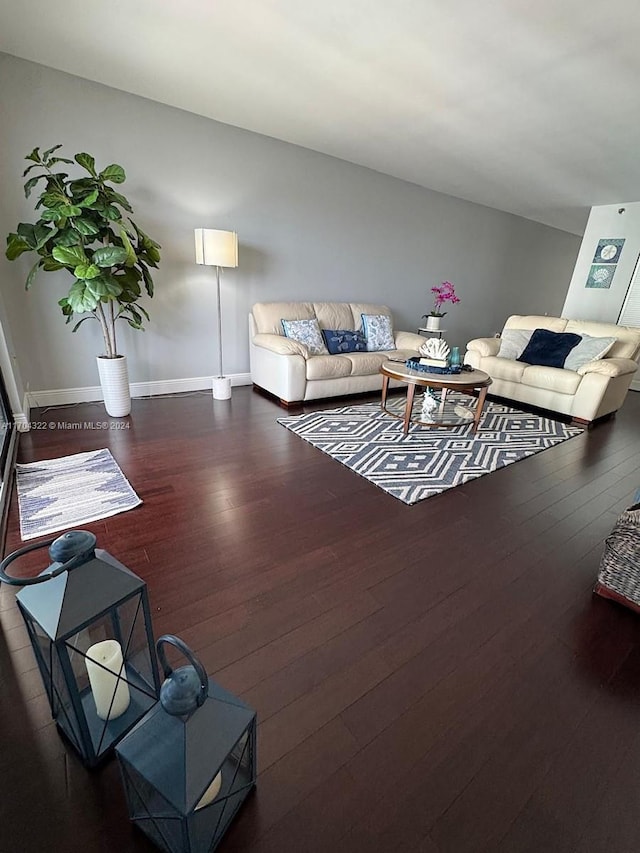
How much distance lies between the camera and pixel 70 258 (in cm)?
254

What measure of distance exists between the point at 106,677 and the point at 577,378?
4.34 metres

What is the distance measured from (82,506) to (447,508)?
203cm

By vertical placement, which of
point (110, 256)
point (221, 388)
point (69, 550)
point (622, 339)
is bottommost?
point (221, 388)

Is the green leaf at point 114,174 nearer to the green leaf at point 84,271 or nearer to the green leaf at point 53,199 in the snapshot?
the green leaf at point 53,199

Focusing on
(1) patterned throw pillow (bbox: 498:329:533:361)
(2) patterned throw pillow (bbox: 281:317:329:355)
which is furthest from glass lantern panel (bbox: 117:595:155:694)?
(1) patterned throw pillow (bbox: 498:329:533:361)

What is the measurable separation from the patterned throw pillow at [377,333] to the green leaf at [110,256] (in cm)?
269

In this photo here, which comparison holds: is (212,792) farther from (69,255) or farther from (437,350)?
(437,350)

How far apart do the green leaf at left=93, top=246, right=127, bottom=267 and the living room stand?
80cm

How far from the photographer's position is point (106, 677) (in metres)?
0.96

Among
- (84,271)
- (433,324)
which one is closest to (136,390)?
(84,271)

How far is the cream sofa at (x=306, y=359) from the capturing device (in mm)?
3645

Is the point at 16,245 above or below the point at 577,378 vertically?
above

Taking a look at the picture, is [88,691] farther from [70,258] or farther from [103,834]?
[70,258]

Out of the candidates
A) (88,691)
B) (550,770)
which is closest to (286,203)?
(88,691)
